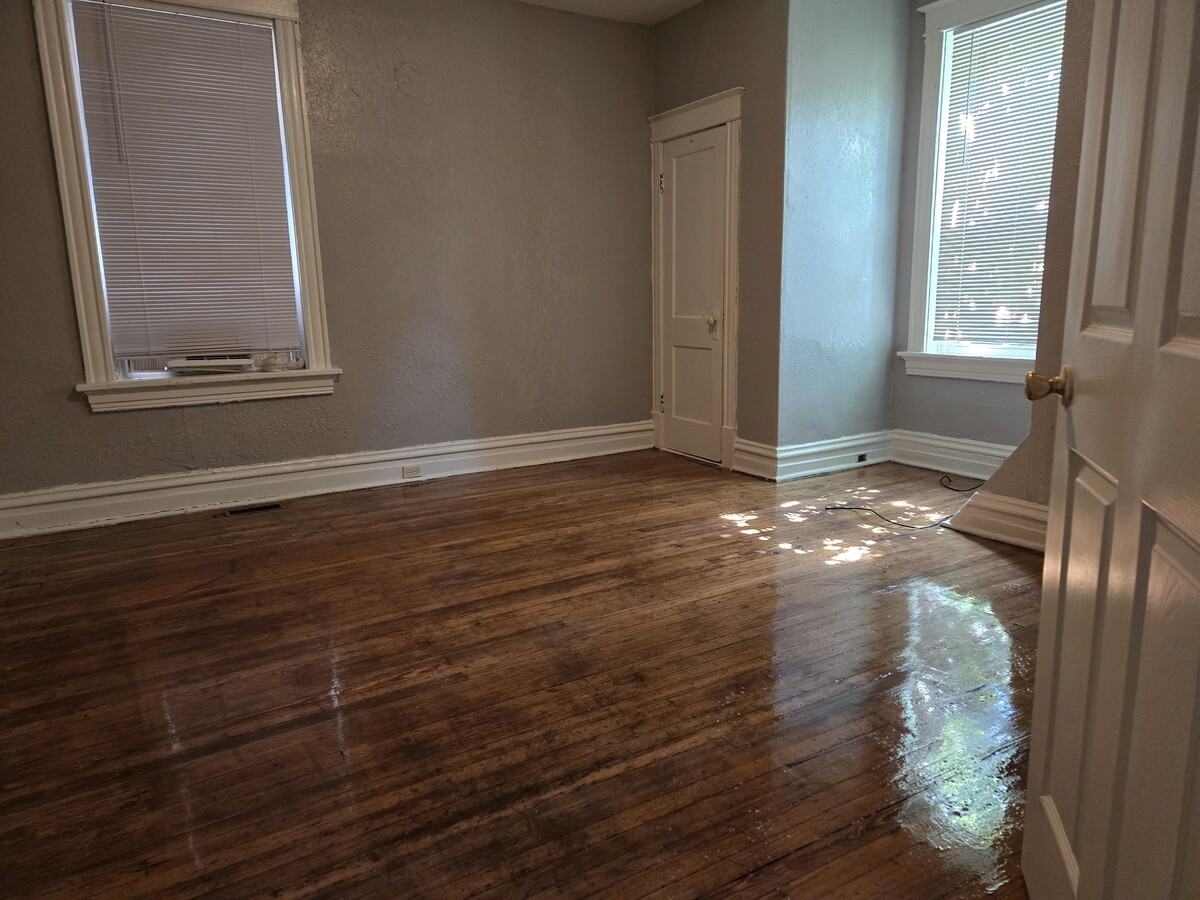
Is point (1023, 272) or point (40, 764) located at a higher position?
point (1023, 272)

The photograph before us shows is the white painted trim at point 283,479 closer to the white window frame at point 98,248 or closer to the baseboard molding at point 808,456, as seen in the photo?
the white window frame at point 98,248

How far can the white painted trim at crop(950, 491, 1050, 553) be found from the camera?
10.7 ft

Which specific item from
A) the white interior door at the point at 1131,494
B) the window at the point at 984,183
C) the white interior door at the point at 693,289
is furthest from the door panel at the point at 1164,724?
the white interior door at the point at 693,289

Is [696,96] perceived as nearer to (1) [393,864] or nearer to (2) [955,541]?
(2) [955,541]

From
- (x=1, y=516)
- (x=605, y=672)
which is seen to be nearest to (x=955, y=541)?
(x=605, y=672)

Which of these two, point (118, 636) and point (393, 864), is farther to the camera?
point (118, 636)

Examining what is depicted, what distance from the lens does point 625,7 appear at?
4785mm

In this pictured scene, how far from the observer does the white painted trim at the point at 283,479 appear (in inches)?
150

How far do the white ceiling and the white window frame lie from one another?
1616 mm

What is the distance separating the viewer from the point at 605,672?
225 centimetres

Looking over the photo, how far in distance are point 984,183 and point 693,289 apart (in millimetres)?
1798

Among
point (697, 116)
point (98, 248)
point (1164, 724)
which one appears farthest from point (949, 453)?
point (98, 248)

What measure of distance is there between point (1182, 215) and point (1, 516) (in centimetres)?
464

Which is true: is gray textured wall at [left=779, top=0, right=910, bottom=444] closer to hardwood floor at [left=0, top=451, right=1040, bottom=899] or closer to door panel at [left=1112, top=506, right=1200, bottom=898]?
hardwood floor at [left=0, top=451, right=1040, bottom=899]
